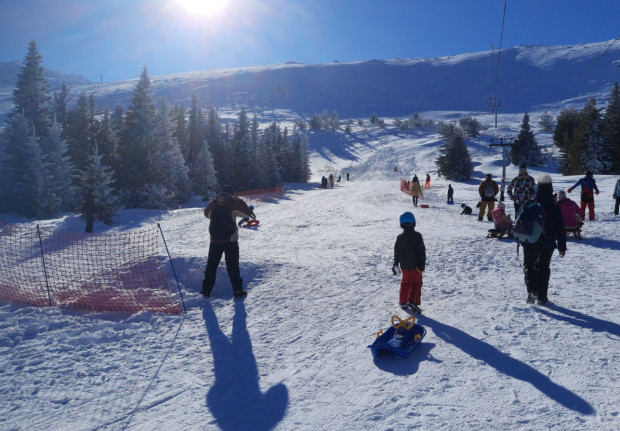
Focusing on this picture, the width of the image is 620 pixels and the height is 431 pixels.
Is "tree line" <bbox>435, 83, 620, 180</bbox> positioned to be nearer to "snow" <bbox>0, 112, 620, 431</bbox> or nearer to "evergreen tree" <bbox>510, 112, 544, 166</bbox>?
"evergreen tree" <bbox>510, 112, 544, 166</bbox>

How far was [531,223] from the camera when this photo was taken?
20.3 feet

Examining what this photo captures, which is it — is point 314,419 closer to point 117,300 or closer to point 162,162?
point 117,300

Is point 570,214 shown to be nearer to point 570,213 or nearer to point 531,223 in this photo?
point 570,213

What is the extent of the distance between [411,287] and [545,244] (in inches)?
85.4

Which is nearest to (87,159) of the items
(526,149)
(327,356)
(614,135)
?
(327,356)

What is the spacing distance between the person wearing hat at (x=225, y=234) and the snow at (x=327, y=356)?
373 millimetres

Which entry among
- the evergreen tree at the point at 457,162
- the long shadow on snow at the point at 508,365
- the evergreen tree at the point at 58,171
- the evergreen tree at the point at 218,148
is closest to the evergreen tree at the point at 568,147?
the evergreen tree at the point at 457,162

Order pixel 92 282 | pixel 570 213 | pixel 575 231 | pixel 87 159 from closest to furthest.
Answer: pixel 92 282, pixel 570 213, pixel 575 231, pixel 87 159

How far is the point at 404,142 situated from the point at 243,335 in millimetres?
97521

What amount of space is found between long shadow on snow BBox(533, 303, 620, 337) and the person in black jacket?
270 mm

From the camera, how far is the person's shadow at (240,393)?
12.5 feet

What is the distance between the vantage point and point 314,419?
3789 mm

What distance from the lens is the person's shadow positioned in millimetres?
3814

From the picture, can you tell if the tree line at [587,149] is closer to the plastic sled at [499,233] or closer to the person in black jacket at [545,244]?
the plastic sled at [499,233]
